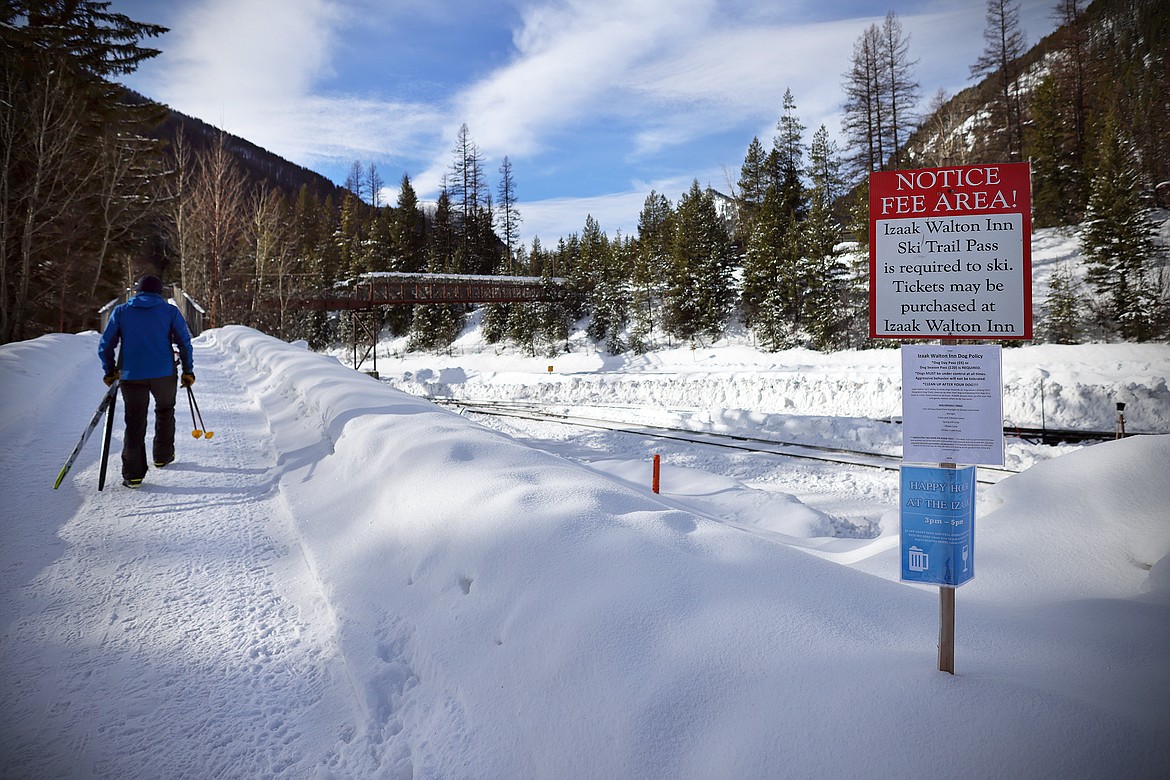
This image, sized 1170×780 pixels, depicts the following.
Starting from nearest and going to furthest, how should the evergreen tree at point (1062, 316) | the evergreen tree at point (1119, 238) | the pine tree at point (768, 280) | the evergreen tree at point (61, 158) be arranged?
the evergreen tree at point (61, 158), the evergreen tree at point (1062, 316), the evergreen tree at point (1119, 238), the pine tree at point (768, 280)

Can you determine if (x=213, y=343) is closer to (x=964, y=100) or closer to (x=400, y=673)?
(x=400, y=673)

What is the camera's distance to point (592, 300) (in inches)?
1927

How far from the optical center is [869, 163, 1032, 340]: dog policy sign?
2467mm

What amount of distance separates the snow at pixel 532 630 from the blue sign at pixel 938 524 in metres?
0.37

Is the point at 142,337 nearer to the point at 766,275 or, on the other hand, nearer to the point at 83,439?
the point at 83,439

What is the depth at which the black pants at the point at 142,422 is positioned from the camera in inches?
211

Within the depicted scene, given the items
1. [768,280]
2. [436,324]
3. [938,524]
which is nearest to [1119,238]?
[768,280]

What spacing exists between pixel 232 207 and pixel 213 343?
18865mm

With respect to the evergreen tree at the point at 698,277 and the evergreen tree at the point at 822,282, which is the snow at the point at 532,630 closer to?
the evergreen tree at the point at 822,282

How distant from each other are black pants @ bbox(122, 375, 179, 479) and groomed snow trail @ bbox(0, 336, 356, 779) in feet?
1.04

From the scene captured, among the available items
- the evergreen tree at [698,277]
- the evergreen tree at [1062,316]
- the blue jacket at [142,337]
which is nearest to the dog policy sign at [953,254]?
the blue jacket at [142,337]

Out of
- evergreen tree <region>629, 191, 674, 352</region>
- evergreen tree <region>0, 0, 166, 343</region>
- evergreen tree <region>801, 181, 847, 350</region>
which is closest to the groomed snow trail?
evergreen tree <region>0, 0, 166, 343</region>

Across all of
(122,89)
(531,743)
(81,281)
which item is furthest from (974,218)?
(81,281)

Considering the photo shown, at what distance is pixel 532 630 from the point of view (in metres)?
2.70
